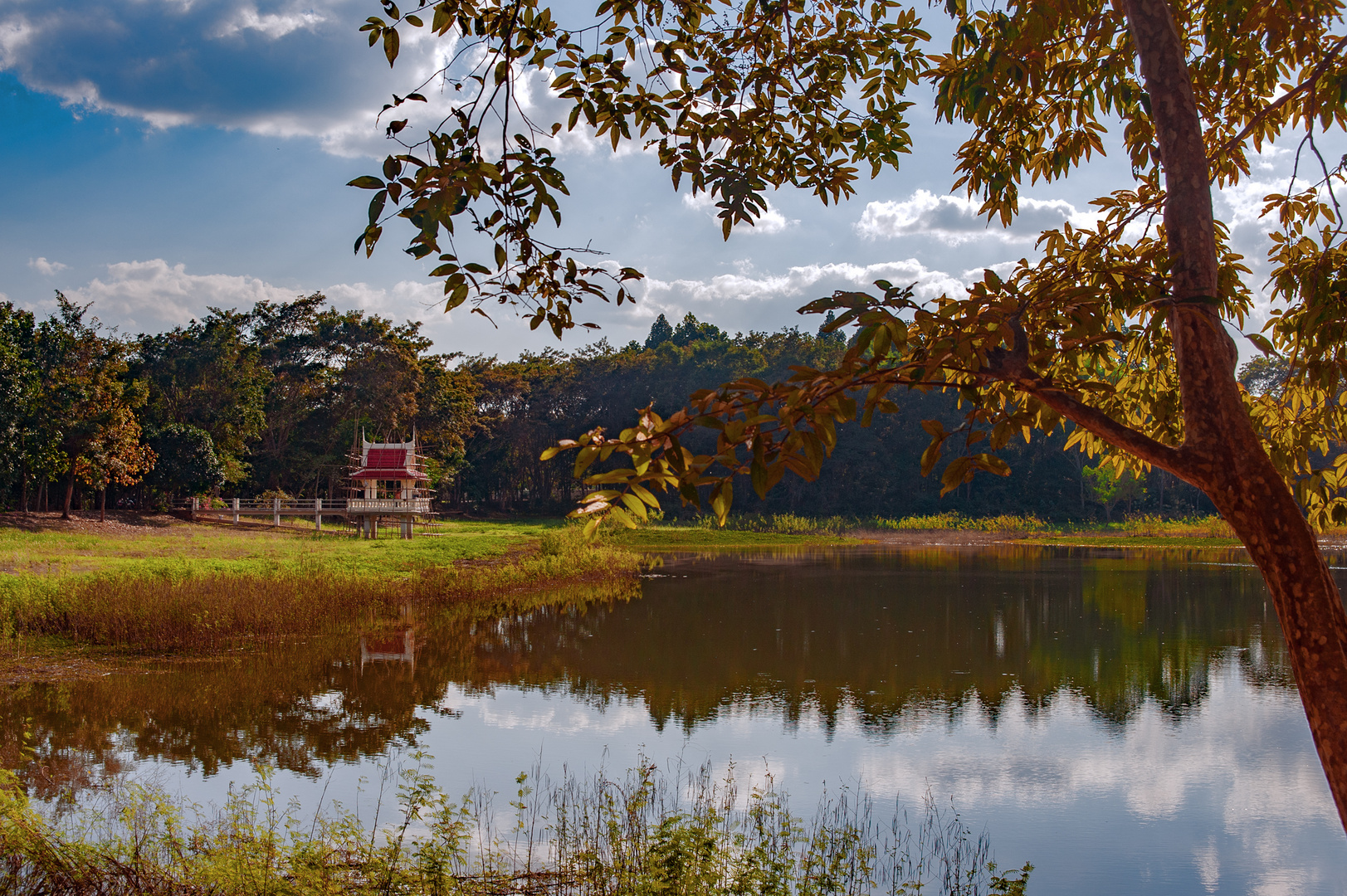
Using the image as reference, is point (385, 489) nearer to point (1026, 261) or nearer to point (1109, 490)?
point (1026, 261)

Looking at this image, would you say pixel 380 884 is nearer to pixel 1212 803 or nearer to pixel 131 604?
pixel 1212 803

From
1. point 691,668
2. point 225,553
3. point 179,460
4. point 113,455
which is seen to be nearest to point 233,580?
point 691,668

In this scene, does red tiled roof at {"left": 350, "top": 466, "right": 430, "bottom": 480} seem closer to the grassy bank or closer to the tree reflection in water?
the grassy bank

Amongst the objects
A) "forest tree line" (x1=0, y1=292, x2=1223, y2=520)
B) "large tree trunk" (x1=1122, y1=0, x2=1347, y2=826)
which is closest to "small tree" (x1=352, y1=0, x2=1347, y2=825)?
"large tree trunk" (x1=1122, y1=0, x2=1347, y2=826)

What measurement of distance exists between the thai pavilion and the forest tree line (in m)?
5.69

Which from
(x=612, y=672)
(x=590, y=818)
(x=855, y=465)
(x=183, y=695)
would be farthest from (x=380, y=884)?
(x=855, y=465)

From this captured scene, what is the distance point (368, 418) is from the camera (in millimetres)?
42719

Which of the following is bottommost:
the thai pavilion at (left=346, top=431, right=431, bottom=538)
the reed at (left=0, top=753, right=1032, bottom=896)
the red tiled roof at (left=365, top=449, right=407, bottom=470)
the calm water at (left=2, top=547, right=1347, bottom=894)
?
the calm water at (left=2, top=547, right=1347, bottom=894)

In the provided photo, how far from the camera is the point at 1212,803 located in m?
7.81

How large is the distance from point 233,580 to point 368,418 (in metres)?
29.0

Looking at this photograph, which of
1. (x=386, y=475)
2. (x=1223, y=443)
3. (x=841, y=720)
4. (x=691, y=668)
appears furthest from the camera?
(x=386, y=475)

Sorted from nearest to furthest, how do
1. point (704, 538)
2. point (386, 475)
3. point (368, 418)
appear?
point (386, 475) < point (704, 538) < point (368, 418)

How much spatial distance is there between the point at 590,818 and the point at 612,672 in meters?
5.89

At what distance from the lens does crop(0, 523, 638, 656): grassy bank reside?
40.6 ft
